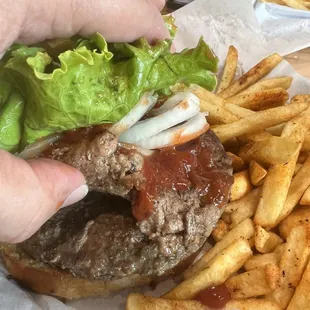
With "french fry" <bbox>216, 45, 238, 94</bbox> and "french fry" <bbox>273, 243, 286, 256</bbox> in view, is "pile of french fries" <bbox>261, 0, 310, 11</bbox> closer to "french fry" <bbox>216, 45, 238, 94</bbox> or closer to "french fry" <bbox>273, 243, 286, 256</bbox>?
"french fry" <bbox>216, 45, 238, 94</bbox>

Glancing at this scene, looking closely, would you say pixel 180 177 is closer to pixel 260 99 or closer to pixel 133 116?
pixel 133 116

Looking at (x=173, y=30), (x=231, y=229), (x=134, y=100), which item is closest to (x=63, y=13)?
(x=134, y=100)

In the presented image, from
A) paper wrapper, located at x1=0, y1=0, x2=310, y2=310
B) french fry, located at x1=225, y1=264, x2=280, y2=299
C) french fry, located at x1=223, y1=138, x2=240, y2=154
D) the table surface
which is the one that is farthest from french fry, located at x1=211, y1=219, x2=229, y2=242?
the table surface

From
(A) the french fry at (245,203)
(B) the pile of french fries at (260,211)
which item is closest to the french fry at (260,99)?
(B) the pile of french fries at (260,211)

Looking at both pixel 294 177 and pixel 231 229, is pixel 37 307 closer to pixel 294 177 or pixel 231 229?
pixel 231 229

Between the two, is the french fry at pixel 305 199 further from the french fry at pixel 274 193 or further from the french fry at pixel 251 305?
the french fry at pixel 251 305
